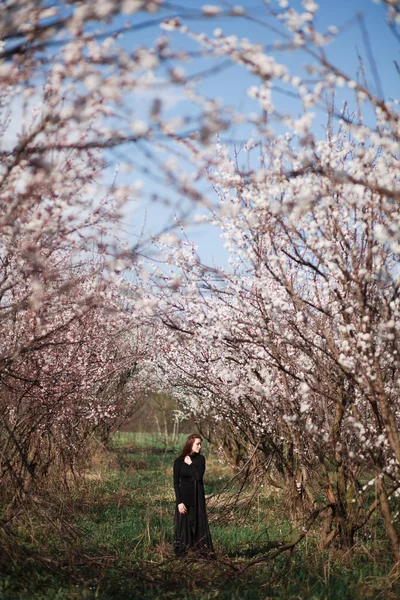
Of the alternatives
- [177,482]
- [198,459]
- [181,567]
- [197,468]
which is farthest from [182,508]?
[181,567]

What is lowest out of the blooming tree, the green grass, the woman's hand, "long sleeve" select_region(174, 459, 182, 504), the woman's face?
the green grass

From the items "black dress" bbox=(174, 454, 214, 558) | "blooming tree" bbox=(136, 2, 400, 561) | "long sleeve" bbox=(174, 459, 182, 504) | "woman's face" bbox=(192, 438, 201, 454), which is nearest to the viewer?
"blooming tree" bbox=(136, 2, 400, 561)

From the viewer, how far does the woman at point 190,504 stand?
7329mm

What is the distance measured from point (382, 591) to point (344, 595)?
0.32m

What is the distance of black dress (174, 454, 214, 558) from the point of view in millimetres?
7312

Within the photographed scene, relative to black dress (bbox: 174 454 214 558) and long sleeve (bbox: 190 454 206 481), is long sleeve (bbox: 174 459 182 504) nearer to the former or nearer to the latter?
black dress (bbox: 174 454 214 558)

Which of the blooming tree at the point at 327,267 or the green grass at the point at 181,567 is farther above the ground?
the blooming tree at the point at 327,267

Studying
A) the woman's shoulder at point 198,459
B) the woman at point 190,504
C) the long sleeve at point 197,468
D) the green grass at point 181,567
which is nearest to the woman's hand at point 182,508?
the woman at point 190,504

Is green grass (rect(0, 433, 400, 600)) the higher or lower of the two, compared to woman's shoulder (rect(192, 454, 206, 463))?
lower

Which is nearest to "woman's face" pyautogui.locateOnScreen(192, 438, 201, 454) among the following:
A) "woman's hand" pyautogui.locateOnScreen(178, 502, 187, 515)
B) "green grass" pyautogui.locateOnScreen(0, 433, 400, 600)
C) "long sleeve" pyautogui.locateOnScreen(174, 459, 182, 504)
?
"long sleeve" pyautogui.locateOnScreen(174, 459, 182, 504)

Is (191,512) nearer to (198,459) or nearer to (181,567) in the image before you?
(198,459)

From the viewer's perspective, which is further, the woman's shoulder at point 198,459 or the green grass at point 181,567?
the woman's shoulder at point 198,459

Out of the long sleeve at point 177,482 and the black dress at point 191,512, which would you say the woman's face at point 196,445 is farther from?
the long sleeve at point 177,482

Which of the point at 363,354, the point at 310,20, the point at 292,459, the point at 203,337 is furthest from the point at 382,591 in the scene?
the point at 292,459
